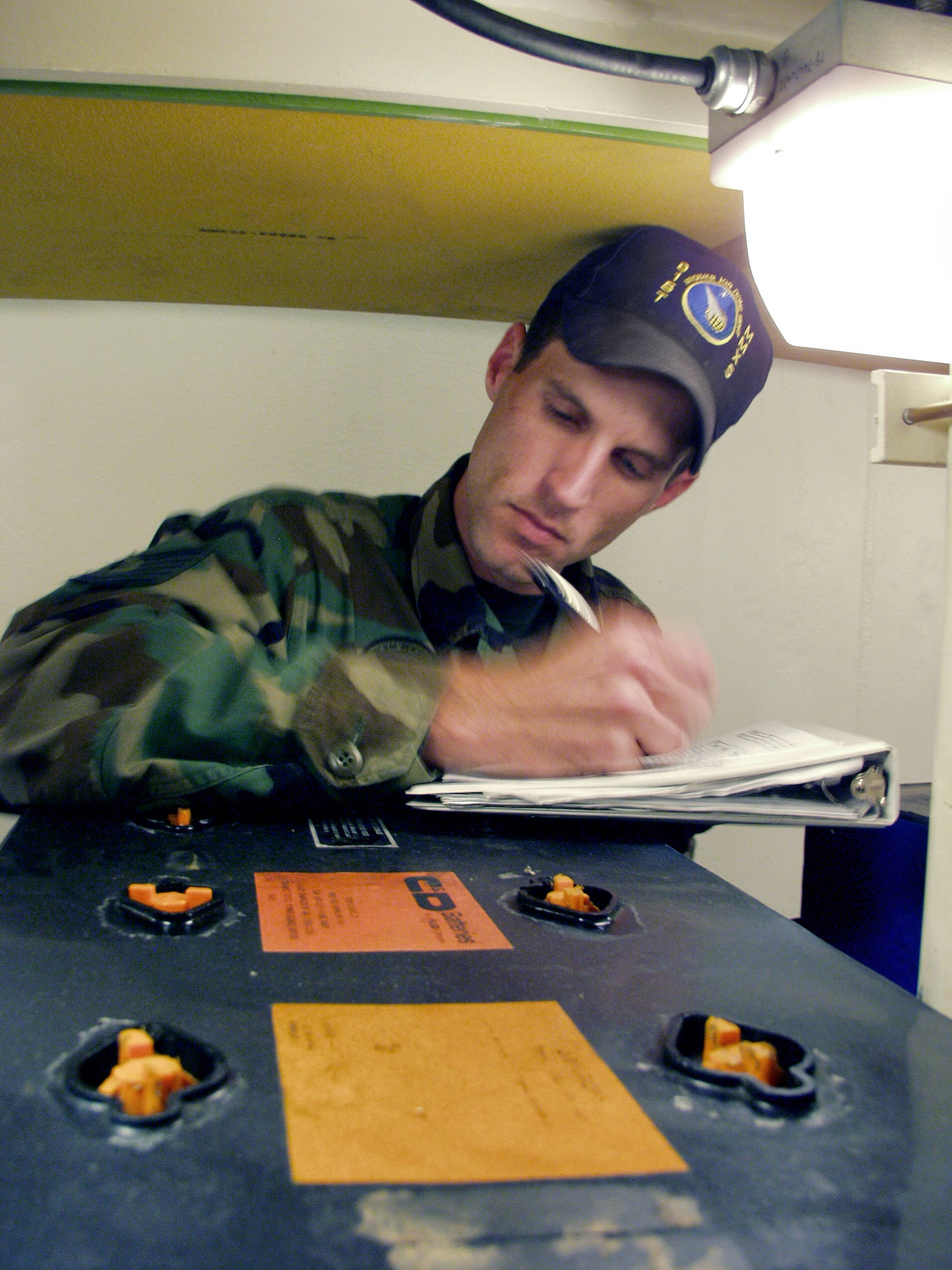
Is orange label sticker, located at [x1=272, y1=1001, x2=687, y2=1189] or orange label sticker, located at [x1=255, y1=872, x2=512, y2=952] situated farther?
orange label sticker, located at [x1=255, y1=872, x2=512, y2=952]

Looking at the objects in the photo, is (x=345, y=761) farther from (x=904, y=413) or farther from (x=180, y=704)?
(x=904, y=413)

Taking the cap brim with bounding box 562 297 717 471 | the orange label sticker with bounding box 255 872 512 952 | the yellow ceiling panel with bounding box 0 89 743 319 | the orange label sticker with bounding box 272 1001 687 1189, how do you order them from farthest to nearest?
the cap brim with bounding box 562 297 717 471
the yellow ceiling panel with bounding box 0 89 743 319
the orange label sticker with bounding box 255 872 512 952
the orange label sticker with bounding box 272 1001 687 1189

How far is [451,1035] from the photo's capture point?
38cm

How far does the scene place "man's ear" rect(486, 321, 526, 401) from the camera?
124 cm

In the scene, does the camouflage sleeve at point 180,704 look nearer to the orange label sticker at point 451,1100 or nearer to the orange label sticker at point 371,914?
the orange label sticker at point 371,914

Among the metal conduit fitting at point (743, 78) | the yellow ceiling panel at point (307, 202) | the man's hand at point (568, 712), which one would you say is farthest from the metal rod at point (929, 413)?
the yellow ceiling panel at point (307, 202)

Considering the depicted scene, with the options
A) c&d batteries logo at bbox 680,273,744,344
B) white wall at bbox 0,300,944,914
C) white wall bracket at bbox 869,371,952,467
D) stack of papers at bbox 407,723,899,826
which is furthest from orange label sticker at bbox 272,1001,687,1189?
white wall at bbox 0,300,944,914

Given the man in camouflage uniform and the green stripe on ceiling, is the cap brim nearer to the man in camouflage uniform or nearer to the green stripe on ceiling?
the man in camouflage uniform

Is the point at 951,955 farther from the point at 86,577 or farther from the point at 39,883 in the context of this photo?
the point at 86,577

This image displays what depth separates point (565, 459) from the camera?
3.57ft

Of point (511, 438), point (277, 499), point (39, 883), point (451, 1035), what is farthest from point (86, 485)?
point (451, 1035)

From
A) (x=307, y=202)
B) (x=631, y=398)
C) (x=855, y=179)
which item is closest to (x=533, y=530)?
(x=631, y=398)

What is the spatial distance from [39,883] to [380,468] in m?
0.92

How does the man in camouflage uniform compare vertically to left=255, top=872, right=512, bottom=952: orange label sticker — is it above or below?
above
